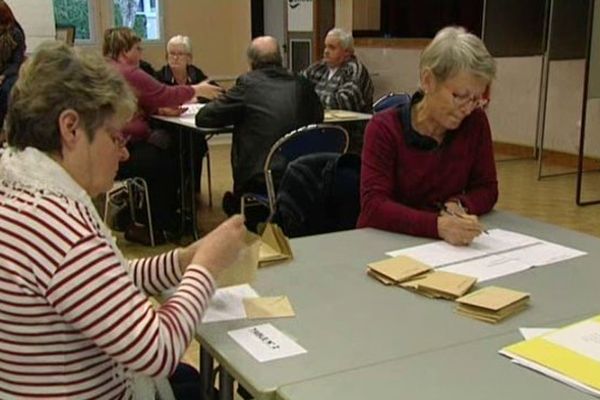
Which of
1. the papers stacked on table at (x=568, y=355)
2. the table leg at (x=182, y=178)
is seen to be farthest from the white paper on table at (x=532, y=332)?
the table leg at (x=182, y=178)

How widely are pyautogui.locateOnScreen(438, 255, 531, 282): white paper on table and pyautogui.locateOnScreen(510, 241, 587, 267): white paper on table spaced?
35 mm

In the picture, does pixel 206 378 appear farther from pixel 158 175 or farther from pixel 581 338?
pixel 158 175

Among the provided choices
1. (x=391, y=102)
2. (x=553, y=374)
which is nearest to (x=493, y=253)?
(x=553, y=374)

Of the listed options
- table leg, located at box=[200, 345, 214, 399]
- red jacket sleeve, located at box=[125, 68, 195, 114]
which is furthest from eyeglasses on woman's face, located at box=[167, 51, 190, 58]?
table leg, located at box=[200, 345, 214, 399]

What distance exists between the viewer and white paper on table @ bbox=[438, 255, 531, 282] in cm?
162

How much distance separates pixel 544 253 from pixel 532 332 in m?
0.48

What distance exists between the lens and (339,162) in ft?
7.63

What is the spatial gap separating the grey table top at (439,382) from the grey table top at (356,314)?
0.03 meters

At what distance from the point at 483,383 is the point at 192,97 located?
375cm

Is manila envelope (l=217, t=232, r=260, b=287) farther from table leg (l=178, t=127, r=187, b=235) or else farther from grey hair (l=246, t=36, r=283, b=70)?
table leg (l=178, t=127, r=187, b=235)

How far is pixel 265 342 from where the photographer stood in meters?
1.28

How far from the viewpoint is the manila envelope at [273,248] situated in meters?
A: 1.69

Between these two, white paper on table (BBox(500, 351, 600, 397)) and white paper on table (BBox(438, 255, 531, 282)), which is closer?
white paper on table (BBox(500, 351, 600, 397))

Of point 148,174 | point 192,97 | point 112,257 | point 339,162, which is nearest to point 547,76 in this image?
point 192,97
